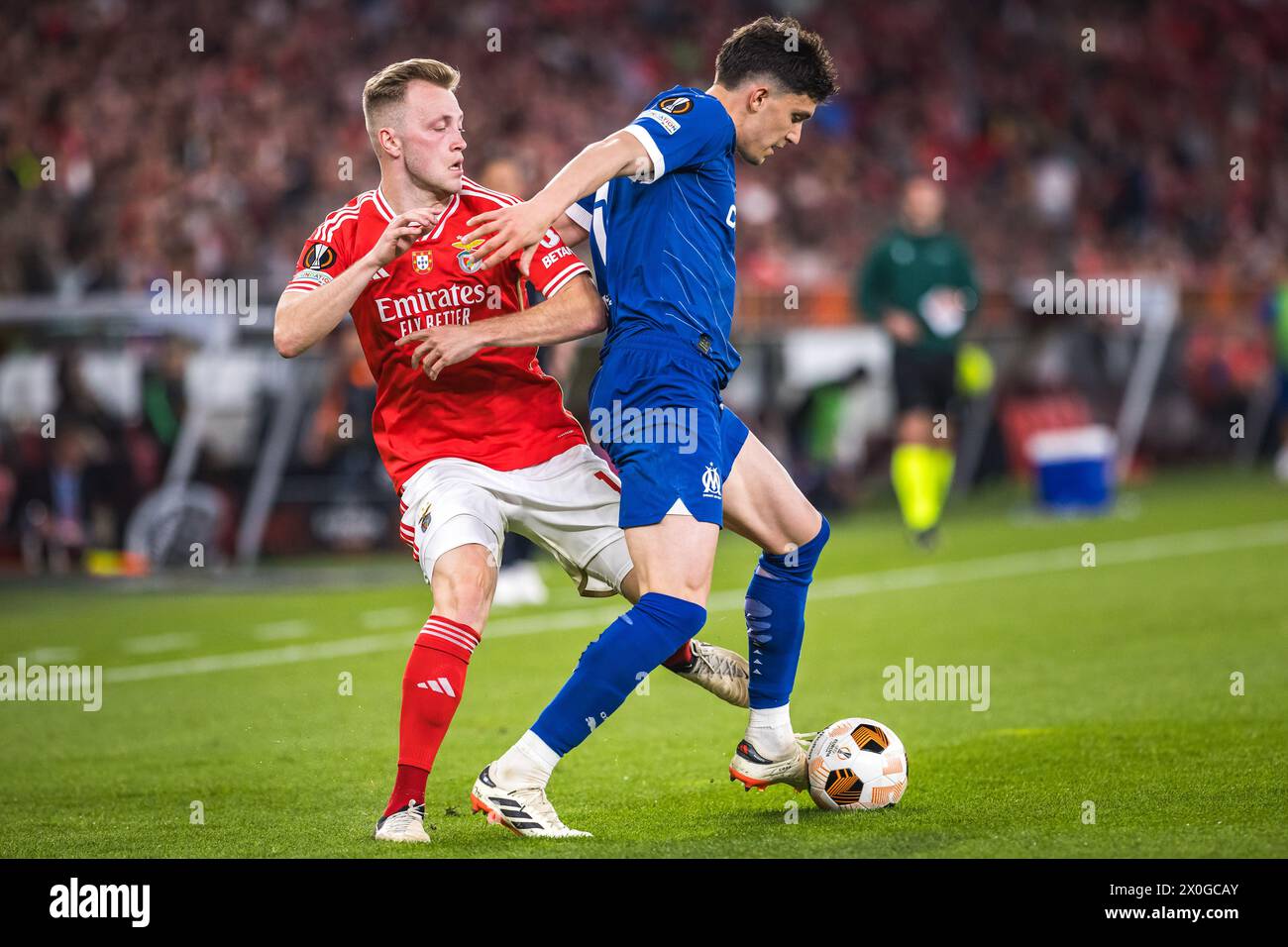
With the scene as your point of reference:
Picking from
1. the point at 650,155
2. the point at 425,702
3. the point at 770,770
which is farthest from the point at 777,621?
the point at 650,155

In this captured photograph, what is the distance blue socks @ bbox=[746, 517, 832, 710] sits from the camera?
556cm

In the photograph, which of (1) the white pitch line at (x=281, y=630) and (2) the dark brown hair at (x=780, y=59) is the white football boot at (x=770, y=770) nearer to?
(2) the dark brown hair at (x=780, y=59)

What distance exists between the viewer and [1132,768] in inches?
227

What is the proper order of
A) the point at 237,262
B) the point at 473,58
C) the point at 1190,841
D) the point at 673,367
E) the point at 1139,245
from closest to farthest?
the point at 1190,841 < the point at 673,367 < the point at 237,262 < the point at 473,58 < the point at 1139,245

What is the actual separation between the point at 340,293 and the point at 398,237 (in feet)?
0.75

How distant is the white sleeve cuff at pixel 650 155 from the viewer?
4.93 metres

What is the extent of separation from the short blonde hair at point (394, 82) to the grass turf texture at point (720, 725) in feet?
6.92

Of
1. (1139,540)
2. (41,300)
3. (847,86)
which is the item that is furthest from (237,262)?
(847,86)

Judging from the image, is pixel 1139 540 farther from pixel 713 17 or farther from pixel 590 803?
pixel 713 17

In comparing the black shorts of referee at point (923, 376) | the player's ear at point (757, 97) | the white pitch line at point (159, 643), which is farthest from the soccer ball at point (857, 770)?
the black shorts of referee at point (923, 376)

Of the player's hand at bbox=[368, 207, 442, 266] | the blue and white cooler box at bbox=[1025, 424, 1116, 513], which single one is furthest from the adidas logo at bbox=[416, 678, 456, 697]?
the blue and white cooler box at bbox=[1025, 424, 1116, 513]

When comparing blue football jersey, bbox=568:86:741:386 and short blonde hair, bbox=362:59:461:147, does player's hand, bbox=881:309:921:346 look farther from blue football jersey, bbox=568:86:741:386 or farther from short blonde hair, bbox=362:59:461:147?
short blonde hair, bbox=362:59:461:147

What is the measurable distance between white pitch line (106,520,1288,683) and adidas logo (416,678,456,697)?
13.6 feet

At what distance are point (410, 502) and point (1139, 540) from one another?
8.81 m
